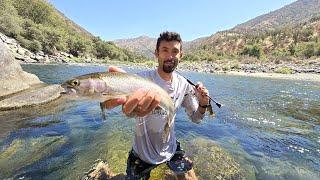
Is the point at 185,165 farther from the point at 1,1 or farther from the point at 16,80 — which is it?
the point at 1,1

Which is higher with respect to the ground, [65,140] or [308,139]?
[65,140]

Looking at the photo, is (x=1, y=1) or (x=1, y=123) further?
(x=1, y=1)

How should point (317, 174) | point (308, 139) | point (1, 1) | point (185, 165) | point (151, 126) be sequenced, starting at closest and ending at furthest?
point (151, 126) < point (185, 165) < point (317, 174) < point (308, 139) < point (1, 1)

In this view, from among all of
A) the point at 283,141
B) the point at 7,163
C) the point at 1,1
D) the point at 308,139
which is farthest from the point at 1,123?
the point at 1,1

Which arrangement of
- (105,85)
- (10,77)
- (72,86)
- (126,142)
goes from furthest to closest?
1. (10,77)
2. (126,142)
3. (105,85)
4. (72,86)

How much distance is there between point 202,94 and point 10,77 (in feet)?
39.6

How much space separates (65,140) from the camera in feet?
29.9

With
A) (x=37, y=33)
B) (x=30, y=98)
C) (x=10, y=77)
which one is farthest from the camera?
(x=37, y=33)

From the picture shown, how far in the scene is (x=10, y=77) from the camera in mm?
14469

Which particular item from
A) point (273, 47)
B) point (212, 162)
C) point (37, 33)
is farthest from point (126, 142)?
point (273, 47)

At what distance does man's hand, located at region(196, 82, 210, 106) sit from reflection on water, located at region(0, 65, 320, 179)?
199 centimetres

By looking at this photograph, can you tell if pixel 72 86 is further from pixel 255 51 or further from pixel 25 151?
pixel 255 51

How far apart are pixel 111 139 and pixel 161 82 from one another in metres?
5.47

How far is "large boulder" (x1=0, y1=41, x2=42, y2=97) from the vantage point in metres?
13.8
